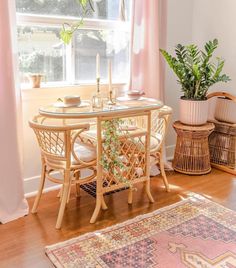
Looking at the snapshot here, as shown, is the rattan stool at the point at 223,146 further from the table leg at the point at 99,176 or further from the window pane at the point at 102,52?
the table leg at the point at 99,176

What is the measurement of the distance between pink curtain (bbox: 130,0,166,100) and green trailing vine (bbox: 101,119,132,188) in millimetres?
886

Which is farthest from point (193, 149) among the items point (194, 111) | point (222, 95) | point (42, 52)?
point (42, 52)

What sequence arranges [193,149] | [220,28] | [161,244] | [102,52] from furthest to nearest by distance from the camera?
[220,28], [193,149], [102,52], [161,244]

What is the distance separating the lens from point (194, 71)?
314 centimetres

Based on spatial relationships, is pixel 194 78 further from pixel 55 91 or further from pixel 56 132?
pixel 56 132

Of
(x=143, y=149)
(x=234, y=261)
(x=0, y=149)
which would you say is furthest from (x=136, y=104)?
(x=234, y=261)

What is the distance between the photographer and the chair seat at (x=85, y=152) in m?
2.36

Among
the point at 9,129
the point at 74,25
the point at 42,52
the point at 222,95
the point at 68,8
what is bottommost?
the point at 9,129

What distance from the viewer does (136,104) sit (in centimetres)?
263

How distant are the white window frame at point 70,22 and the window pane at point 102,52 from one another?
0.14ft

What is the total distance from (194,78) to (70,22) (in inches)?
51.5

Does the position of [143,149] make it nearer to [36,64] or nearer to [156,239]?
[156,239]

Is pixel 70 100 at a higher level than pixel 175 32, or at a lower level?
lower

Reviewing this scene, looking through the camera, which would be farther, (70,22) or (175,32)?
(175,32)
